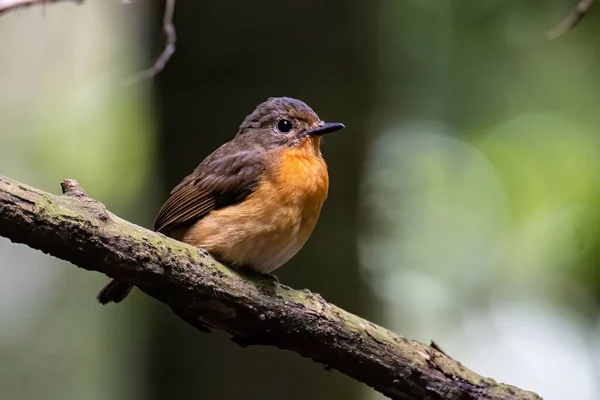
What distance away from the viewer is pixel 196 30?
338 cm

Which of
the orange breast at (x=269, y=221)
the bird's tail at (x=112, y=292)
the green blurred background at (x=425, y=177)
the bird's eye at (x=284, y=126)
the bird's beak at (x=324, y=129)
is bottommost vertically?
the bird's tail at (x=112, y=292)

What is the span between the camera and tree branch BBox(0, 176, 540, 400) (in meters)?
1.60

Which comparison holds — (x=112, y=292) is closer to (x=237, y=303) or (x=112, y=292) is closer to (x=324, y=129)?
(x=237, y=303)

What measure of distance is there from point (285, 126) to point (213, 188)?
0.46 meters

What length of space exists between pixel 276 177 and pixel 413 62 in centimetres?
310

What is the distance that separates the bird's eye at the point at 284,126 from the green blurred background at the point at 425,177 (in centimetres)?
86

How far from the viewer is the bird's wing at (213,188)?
8.38 feet

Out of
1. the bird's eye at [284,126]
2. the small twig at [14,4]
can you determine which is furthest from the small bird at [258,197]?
the small twig at [14,4]

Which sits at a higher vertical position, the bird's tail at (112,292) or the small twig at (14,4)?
the small twig at (14,4)

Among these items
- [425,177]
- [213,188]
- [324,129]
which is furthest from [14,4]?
[425,177]

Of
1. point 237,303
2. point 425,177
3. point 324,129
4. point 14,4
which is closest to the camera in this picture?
point 237,303

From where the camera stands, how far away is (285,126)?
9.41 feet

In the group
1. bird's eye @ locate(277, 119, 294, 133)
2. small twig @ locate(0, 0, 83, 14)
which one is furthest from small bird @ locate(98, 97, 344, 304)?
small twig @ locate(0, 0, 83, 14)

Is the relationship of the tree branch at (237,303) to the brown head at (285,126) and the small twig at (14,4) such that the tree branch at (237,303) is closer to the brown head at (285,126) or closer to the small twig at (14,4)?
the brown head at (285,126)
